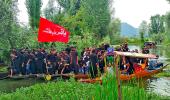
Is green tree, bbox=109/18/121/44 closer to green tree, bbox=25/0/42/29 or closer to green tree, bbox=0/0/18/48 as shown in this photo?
green tree, bbox=25/0/42/29

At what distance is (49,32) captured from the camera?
23875 millimetres

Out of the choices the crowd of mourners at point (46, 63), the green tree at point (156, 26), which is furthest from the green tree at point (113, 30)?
the green tree at point (156, 26)

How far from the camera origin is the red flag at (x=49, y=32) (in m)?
23.5

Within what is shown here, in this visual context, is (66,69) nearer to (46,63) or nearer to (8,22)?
(46,63)

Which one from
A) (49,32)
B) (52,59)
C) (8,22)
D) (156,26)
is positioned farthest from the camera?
(156,26)

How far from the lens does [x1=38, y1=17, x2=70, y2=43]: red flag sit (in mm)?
23547

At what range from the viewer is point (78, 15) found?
60.7m

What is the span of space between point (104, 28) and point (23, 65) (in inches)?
1750

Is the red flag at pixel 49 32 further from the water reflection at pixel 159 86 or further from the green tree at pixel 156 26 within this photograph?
the green tree at pixel 156 26

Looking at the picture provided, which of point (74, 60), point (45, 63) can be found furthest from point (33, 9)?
point (74, 60)

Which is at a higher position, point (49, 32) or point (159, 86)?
point (49, 32)

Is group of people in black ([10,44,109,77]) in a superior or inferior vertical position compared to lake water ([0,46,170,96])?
Result: superior

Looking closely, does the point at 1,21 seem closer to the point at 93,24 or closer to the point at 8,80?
the point at 8,80

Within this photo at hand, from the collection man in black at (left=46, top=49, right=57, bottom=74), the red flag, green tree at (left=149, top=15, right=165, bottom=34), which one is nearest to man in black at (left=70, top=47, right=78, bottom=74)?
the red flag
